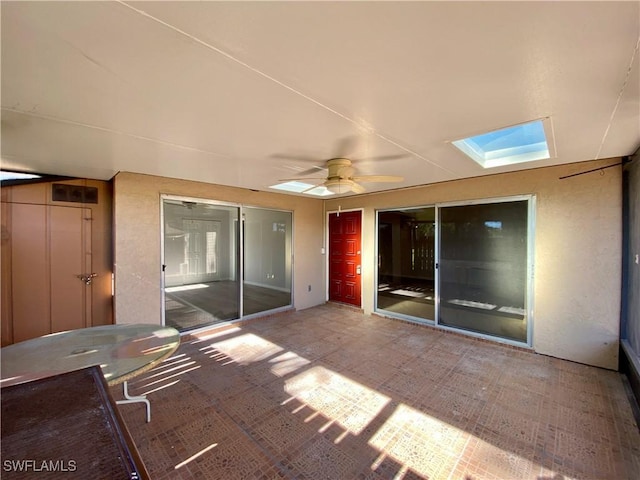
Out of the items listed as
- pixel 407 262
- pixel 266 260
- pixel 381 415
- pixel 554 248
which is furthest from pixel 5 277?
pixel 554 248

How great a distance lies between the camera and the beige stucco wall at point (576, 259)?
299 centimetres

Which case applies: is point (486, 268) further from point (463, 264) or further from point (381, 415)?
point (381, 415)

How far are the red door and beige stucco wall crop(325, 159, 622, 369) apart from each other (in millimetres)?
2664

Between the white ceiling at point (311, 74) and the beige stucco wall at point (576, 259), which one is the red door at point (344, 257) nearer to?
the beige stucco wall at point (576, 259)

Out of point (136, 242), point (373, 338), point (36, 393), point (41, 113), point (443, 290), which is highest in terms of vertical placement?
point (41, 113)

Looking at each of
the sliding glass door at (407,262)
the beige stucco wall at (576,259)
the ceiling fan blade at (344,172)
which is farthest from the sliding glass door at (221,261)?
the beige stucco wall at (576,259)

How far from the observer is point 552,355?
10.9 ft

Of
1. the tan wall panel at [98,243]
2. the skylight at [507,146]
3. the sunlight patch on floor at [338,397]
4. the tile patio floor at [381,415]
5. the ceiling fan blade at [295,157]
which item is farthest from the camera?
the tan wall panel at [98,243]

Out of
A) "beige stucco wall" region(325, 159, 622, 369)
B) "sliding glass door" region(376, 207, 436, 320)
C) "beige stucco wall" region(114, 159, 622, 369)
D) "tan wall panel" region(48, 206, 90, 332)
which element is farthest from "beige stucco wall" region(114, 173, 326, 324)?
"beige stucco wall" region(325, 159, 622, 369)

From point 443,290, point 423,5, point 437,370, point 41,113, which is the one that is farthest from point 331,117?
point 443,290

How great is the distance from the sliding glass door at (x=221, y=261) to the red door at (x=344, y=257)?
1054 millimetres

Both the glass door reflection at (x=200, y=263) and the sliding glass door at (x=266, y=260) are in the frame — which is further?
the sliding glass door at (x=266, y=260)

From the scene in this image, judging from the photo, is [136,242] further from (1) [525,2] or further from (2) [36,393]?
(1) [525,2]

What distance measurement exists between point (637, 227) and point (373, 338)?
3108mm
